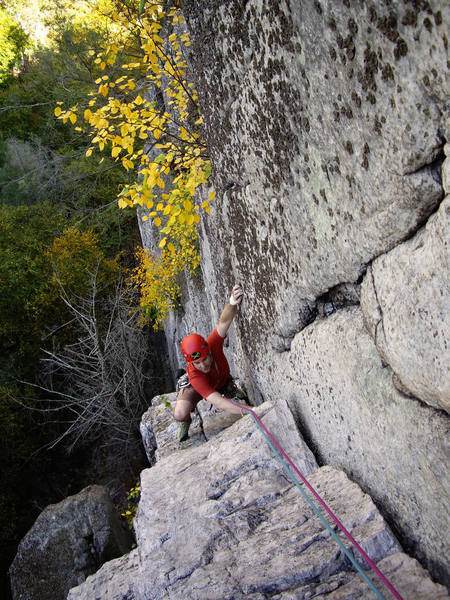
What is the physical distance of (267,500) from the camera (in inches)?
120

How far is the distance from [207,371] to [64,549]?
17.2 ft

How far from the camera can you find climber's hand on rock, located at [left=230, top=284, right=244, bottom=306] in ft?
13.9

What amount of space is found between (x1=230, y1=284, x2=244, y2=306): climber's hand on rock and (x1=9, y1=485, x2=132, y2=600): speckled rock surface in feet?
17.8

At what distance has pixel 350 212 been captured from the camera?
230cm

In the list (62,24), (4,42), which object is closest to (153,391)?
(62,24)

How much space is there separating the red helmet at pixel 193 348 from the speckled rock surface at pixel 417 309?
84.5 inches

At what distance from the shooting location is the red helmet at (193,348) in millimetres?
4258

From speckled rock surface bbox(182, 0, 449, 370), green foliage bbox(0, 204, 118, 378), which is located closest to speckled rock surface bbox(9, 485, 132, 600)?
green foliage bbox(0, 204, 118, 378)

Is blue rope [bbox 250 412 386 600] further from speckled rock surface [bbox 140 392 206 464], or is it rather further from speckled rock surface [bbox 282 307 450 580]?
speckled rock surface [bbox 140 392 206 464]

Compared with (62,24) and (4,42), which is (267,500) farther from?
(4,42)

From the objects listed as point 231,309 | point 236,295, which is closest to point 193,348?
point 231,309

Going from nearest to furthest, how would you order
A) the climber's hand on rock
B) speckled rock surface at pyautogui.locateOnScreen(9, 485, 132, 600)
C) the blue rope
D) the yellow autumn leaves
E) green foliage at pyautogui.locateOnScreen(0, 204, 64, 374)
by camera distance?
the blue rope
the climber's hand on rock
the yellow autumn leaves
speckled rock surface at pyautogui.locateOnScreen(9, 485, 132, 600)
green foliage at pyautogui.locateOnScreen(0, 204, 64, 374)

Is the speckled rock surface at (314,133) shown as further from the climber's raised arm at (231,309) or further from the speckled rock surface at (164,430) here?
the speckled rock surface at (164,430)

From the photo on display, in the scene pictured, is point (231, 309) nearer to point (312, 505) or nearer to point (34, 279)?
point (312, 505)
